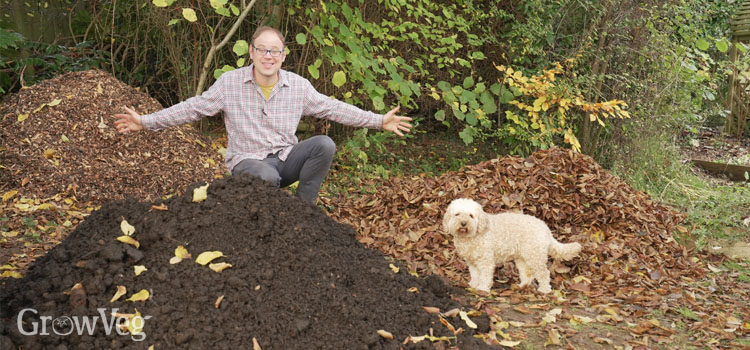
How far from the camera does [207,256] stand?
11.2 ft

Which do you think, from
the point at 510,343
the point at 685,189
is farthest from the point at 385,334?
the point at 685,189

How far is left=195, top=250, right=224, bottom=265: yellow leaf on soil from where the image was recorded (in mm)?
3381

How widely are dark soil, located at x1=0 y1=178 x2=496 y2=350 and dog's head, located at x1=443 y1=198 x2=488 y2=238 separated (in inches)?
16.0

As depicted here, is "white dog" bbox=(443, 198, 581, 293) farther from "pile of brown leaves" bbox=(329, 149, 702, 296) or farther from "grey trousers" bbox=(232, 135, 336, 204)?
"grey trousers" bbox=(232, 135, 336, 204)

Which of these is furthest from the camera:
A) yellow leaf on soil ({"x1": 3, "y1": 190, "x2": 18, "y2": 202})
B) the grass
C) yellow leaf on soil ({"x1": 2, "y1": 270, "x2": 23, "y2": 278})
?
the grass

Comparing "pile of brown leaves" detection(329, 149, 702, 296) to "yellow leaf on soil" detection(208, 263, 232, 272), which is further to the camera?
"pile of brown leaves" detection(329, 149, 702, 296)

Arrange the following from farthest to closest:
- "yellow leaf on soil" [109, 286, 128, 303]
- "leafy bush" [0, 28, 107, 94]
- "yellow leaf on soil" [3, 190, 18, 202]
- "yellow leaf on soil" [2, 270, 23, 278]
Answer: "leafy bush" [0, 28, 107, 94]
"yellow leaf on soil" [3, 190, 18, 202]
"yellow leaf on soil" [2, 270, 23, 278]
"yellow leaf on soil" [109, 286, 128, 303]

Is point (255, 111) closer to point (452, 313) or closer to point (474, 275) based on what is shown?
point (474, 275)

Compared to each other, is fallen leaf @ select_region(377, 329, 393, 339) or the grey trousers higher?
the grey trousers

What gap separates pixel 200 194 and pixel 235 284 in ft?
2.59

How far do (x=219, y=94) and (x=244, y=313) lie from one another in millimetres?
2053

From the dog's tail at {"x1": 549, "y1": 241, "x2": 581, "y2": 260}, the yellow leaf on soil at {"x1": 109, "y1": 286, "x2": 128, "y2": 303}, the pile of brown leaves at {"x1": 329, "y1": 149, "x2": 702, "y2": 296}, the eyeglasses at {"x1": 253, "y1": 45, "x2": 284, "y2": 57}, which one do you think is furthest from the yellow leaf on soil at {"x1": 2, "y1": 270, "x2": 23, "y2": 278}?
the dog's tail at {"x1": 549, "y1": 241, "x2": 581, "y2": 260}

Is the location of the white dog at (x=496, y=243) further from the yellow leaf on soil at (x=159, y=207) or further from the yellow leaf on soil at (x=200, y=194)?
the yellow leaf on soil at (x=159, y=207)

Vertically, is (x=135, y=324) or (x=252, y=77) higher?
(x=252, y=77)
